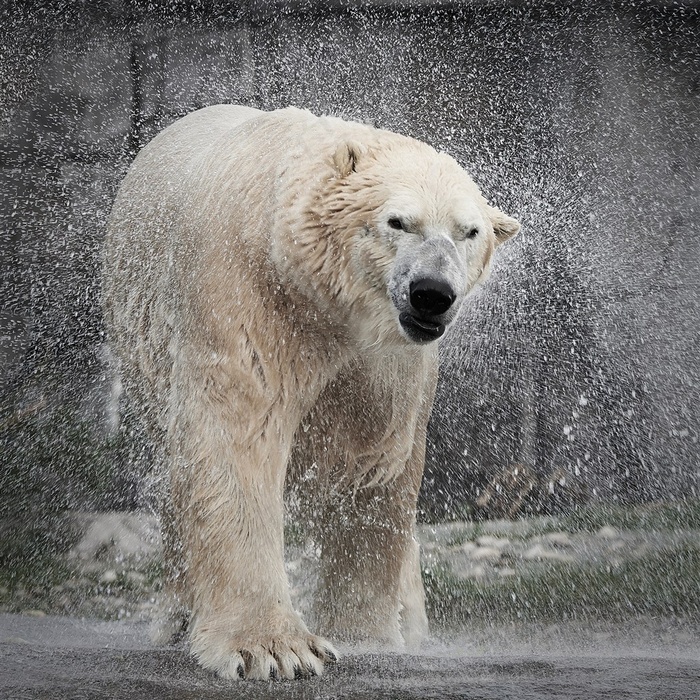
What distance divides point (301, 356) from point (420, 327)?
1.19ft

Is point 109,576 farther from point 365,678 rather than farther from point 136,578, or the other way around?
point 365,678

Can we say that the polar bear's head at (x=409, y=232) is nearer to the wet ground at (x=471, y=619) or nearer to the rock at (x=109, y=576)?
the wet ground at (x=471, y=619)

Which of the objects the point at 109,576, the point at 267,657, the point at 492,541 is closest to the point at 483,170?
the point at 492,541

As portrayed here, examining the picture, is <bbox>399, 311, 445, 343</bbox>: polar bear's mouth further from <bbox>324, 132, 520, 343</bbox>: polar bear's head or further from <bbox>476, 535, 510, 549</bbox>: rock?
<bbox>476, 535, 510, 549</bbox>: rock

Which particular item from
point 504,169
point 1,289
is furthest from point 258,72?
point 1,289

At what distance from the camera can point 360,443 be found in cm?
302

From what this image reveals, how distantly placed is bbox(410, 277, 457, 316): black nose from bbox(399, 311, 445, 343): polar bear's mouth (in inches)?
1.6

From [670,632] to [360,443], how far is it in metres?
1.61

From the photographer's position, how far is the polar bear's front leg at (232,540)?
99.7 inches

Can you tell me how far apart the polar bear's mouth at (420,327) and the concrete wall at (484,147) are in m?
3.16

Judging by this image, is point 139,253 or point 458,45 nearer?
point 139,253

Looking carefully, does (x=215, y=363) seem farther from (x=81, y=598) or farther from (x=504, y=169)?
(x=504, y=169)

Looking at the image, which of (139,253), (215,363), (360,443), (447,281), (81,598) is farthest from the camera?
(81,598)

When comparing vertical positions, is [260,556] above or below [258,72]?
below
